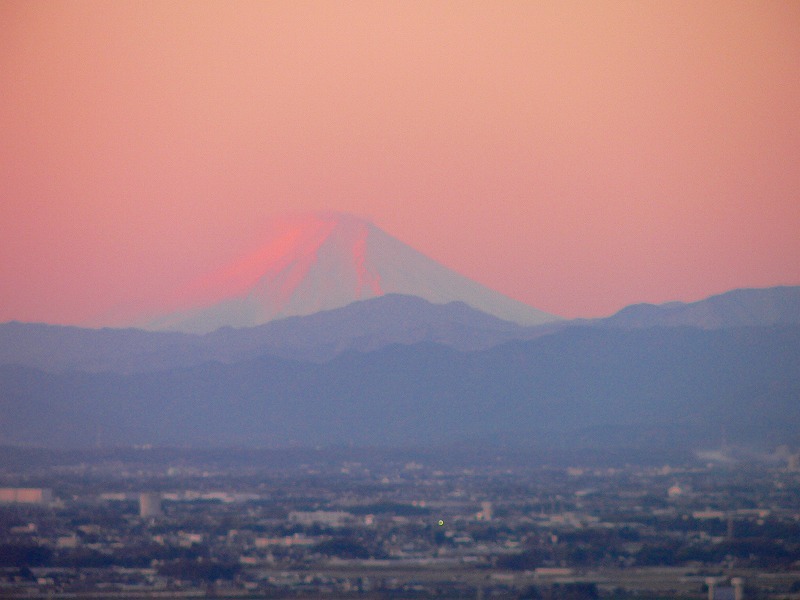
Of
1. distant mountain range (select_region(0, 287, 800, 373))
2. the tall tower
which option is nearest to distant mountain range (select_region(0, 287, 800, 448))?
distant mountain range (select_region(0, 287, 800, 373))

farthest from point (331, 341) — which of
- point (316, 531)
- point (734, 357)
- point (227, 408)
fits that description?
point (316, 531)

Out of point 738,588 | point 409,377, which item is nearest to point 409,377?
point 409,377

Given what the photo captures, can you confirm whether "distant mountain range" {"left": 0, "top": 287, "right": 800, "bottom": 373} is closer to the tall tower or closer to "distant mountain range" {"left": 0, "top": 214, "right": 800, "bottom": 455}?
"distant mountain range" {"left": 0, "top": 214, "right": 800, "bottom": 455}

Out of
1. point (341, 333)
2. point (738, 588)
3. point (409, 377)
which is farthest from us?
point (341, 333)

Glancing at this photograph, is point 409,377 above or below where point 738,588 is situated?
above

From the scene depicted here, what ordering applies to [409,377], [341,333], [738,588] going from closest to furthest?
1. [738,588]
2. [409,377]
3. [341,333]

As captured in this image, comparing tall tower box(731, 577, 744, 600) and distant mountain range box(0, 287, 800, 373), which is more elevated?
distant mountain range box(0, 287, 800, 373)

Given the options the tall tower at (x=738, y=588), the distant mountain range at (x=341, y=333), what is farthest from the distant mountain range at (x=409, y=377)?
the tall tower at (x=738, y=588)

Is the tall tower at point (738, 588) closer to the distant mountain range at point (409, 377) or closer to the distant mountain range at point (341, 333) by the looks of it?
the distant mountain range at point (409, 377)

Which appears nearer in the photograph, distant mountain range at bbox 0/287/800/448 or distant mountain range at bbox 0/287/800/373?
distant mountain range at bbox 0/287/800/448

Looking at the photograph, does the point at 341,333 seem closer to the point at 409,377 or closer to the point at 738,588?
the point at 409,377
